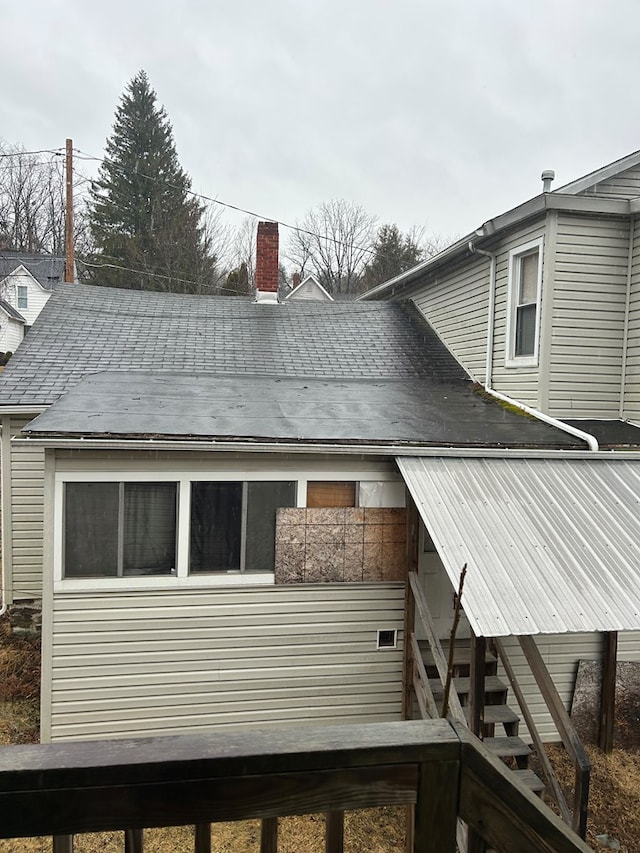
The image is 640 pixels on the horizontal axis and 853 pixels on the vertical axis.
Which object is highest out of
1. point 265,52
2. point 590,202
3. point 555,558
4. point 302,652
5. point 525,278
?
point 265,52

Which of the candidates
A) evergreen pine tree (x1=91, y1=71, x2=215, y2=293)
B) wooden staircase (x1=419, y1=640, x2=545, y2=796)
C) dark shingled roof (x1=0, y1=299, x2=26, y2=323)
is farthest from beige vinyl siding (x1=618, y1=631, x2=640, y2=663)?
dark shingled roof (x1=0, y1=299, x2=26, y2=323)

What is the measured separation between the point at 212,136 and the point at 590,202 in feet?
115

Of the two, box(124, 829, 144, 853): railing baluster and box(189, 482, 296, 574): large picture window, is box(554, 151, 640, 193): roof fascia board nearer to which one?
box(189, 482, 296, 574): large picture window

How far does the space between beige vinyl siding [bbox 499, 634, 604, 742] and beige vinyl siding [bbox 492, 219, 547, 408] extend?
306 cm

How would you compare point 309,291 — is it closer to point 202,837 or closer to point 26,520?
point 26,520

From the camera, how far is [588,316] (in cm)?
733

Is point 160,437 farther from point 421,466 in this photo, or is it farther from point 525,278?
point 525,278

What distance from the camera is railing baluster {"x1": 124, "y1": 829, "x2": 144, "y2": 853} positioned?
999 mm

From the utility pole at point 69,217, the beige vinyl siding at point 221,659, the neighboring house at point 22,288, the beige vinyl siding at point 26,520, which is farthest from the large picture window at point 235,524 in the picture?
the neighboring house at point 22,288

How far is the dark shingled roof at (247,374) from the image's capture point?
6.02 meters

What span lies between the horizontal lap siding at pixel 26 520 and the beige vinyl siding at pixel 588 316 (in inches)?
299

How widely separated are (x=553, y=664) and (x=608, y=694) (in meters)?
0.74

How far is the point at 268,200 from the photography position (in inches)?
2077

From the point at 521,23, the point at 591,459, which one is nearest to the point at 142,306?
the point at 591,459
